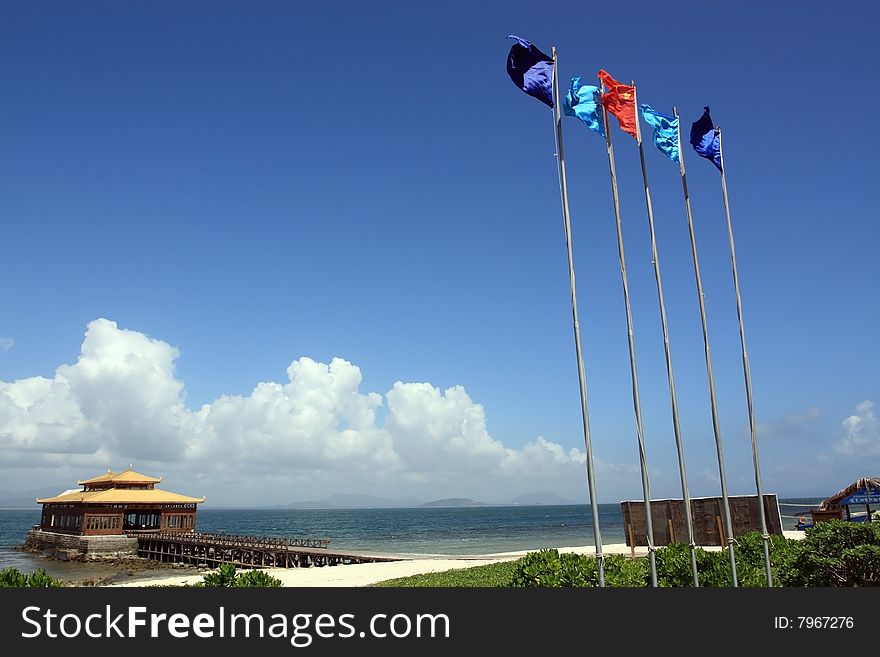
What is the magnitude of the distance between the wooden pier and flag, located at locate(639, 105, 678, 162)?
112 ft

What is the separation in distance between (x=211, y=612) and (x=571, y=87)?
13826mm

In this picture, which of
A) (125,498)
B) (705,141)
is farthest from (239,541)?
(705,141)

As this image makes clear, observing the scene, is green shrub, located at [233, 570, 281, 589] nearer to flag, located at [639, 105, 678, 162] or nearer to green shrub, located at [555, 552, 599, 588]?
green shrub, located at [555, 552, 599, 588]

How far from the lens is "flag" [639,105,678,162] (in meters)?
18.2

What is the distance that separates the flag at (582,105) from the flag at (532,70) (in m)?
0.90

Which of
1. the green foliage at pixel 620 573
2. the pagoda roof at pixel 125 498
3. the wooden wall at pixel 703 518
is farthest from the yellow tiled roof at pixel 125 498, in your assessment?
the green foliage at pixel 620 573

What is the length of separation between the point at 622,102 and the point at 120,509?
60133 millimetres

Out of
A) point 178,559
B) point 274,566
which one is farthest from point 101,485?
point 274,566

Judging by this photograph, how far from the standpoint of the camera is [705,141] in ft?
62.6

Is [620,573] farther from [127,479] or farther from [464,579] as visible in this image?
[127,479]

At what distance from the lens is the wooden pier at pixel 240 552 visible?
4794 cm

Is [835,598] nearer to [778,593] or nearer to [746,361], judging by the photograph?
[778,593]

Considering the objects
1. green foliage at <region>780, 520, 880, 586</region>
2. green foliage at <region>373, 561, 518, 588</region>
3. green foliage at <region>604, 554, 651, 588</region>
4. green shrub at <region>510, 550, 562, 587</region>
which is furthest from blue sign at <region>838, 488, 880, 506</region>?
green shrub at <region>510, 550, 562, 587</region>

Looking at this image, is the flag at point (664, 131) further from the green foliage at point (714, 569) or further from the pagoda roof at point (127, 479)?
the pagoda roof at point (127, 479)
